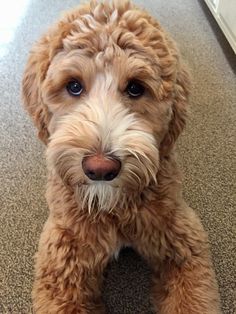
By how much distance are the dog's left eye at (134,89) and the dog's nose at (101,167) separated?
0.19 metres

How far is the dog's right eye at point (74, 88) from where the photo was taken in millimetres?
1081

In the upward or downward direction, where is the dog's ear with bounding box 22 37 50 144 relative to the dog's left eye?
downward

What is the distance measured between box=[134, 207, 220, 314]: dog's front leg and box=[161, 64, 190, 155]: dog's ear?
0.56ft

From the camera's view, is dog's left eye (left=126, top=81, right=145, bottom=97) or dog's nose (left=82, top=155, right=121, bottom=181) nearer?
dog's nose (left=82, top=155, right=121, bottom=181)

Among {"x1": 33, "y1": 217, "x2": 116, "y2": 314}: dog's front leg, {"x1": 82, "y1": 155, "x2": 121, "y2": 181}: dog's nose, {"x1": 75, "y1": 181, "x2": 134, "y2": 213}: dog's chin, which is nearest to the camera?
{"x1": 82, "y1": 155, "x2": 121, "y2": 181}: dog's nose

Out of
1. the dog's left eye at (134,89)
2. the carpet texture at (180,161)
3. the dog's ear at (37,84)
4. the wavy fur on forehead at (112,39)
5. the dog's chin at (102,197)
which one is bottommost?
the carpet texture at (180,161)

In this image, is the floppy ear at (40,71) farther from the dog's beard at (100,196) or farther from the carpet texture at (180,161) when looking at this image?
the carpet texture at (180,161)

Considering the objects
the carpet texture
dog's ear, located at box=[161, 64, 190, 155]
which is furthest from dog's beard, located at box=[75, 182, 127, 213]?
the carpet texture

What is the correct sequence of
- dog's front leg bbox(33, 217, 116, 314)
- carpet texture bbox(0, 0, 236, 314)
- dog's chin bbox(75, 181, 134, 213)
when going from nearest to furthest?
1. dog's chin bbox(75, 181, 134, 213)
2. dog's front leg bbox(33, 217, 116, 314)
3. carpet texture bbox(0, 0, 236, 314)

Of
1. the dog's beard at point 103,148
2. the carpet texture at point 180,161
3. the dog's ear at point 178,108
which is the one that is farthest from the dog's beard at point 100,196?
the carpet texture at point 180,161

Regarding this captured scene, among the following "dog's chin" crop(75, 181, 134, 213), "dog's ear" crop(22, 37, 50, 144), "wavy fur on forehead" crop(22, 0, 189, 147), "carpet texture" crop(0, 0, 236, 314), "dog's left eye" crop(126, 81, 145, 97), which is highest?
"wavy fur on forehead" crop(22, 0, 189, 147)

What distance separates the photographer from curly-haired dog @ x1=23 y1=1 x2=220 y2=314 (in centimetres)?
101

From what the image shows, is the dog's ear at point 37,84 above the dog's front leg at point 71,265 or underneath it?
above

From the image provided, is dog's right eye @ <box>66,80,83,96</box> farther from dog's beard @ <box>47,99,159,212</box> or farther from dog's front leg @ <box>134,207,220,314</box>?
dog's front leg @ <box>134,207,220,314</box>
